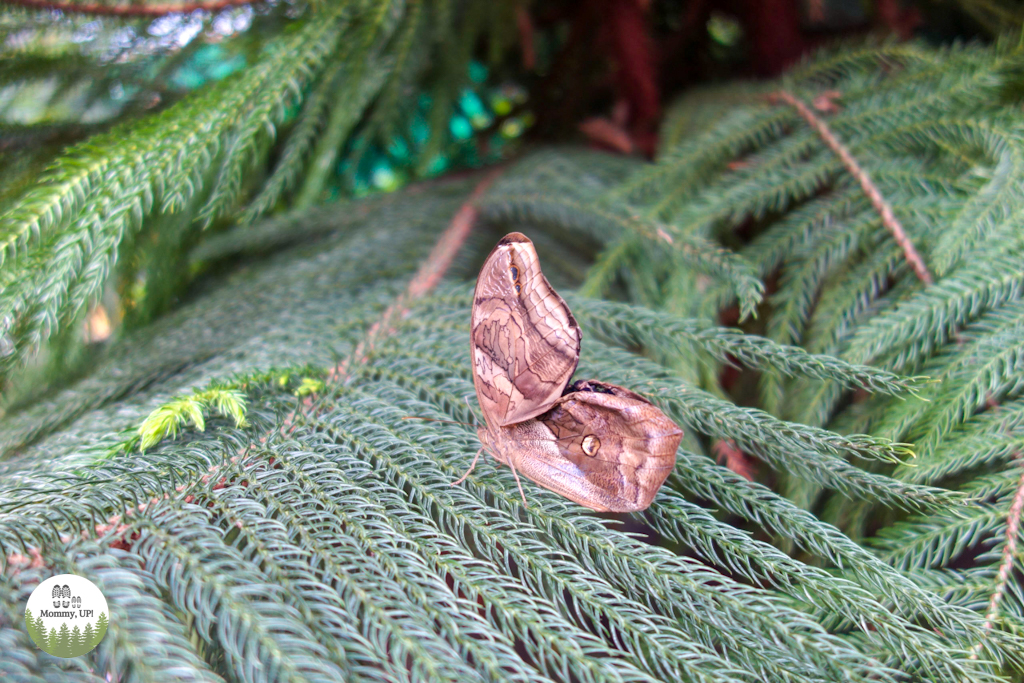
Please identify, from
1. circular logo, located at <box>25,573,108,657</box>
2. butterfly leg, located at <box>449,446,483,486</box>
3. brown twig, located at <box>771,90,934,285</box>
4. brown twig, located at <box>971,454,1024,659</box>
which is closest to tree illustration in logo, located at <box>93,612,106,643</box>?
circular logo, located at <box>25,573,108,657</box>

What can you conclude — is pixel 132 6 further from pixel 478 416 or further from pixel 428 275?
pixel 478 416

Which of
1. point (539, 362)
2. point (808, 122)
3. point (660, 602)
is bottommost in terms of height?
point (660, 602)

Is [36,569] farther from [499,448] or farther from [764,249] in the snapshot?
[764,249]

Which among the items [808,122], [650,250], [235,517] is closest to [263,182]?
[650,250]

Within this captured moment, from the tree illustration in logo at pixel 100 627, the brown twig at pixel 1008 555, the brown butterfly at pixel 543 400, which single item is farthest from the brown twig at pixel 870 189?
the tree illustration in logo at pixel 100 627

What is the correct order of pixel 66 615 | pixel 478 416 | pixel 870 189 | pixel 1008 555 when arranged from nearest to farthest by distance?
1. pixel 66 615
2. pixel 1008 555
3. pixel 478 416
4. pixel 870 189

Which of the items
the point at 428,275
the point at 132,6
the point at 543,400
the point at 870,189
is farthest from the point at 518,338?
the point at 132,6

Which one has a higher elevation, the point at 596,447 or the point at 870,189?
the point at 870,189
